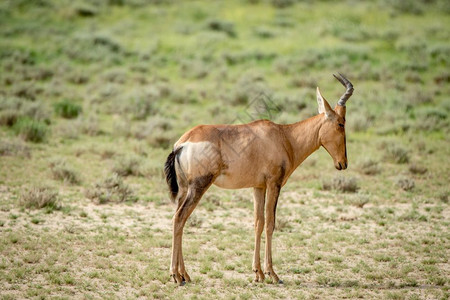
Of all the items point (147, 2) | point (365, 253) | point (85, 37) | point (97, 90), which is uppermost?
point (147, 2)

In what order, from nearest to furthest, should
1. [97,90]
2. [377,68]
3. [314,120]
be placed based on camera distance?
[314,120] < [97,90] < [377,68]

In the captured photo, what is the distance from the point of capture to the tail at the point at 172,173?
868 cm

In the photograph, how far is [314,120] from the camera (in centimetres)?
941

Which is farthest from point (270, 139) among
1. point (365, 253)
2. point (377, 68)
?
point (377, 68)

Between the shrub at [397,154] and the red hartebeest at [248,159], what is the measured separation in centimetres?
781

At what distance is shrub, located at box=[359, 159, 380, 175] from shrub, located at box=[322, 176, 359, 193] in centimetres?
145

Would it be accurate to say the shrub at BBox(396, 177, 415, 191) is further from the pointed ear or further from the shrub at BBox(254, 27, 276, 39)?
the shrub at BBox(254, 27, 276, 39)

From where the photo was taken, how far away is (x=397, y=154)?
1672cm

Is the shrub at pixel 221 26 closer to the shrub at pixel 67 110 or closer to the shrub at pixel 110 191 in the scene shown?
the shrub at pixel 67 110

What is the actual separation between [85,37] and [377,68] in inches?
625

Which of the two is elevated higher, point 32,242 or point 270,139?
point 270,139

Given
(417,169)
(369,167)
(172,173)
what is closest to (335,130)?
(172,173)

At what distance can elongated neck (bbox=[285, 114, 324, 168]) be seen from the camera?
933cm

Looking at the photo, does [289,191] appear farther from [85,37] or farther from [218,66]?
[85,37]
